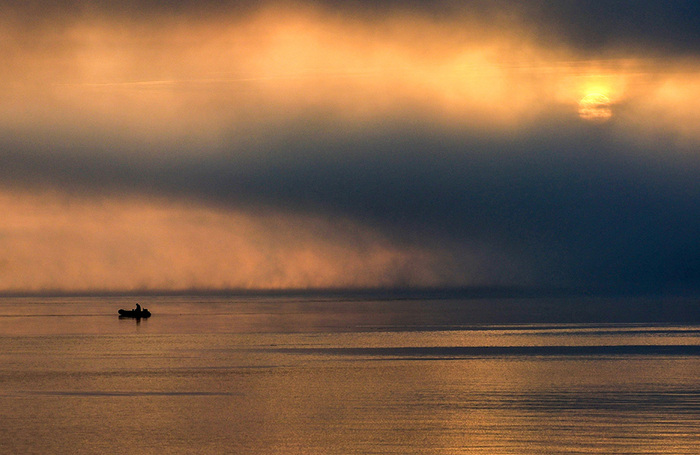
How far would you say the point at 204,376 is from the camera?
59.0m

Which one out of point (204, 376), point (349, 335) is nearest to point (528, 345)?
point (349, 335)

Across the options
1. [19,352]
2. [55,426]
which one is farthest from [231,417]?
[19,352]

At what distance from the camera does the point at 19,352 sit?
81.5 meters

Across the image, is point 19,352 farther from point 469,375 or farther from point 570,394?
point 570,394

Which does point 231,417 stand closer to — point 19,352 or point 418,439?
point 418,439

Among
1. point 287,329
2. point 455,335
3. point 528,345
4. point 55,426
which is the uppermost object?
point 287,329

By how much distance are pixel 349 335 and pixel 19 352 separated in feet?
121

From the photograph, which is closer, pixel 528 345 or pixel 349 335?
pixel 528 345

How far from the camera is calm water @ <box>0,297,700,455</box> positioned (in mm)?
35125

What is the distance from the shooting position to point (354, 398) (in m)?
47.4

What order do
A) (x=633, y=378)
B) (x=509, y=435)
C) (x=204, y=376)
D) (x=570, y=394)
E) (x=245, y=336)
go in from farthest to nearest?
(x=245, y=336) < (x=204, y=376) < (x=633, y=378) < (x=570, y=394) < (x=509, y=435)

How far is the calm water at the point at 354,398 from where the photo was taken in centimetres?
3512

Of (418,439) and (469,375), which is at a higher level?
(469,375)

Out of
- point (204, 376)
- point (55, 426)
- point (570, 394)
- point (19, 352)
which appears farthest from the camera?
point (19, 352)
